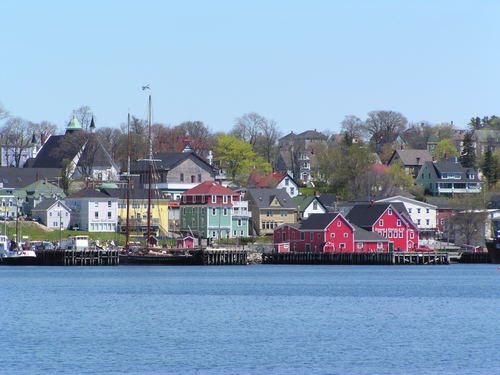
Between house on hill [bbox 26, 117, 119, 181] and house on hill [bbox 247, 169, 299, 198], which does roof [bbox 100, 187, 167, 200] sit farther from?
house on hill [bbox 247, 169, 299, 198]

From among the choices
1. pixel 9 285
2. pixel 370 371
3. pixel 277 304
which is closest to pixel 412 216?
pixel 9 285

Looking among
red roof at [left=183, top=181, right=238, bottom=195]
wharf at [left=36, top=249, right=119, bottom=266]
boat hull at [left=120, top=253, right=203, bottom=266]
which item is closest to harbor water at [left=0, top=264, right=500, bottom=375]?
boat hull at [left=120, top=253, right=203, bottom=266]

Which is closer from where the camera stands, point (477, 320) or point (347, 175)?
point (477, 320)

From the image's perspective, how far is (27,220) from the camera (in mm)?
139250

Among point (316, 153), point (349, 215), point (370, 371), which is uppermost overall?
point (316, 153)

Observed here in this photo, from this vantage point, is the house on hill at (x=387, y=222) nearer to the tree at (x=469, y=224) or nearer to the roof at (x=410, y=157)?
the tree at (x=469, y=224)

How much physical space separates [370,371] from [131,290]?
38.8 meters

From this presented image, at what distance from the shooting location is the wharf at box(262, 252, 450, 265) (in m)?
121

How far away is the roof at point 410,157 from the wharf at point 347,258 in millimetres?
59474

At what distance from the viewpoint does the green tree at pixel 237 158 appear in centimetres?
17462

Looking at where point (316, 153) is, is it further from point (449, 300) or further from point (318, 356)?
point (318, 356)

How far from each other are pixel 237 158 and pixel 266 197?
3472cm

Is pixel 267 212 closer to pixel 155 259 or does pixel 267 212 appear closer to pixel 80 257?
pixel 155 259

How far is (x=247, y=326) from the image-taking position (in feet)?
187
